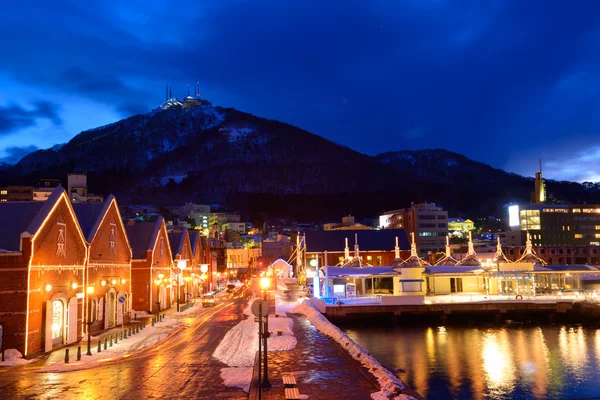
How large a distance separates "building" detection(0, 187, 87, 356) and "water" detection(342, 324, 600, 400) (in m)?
22.2

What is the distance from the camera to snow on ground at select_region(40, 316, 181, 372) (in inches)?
1107

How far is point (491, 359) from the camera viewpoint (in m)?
41.0

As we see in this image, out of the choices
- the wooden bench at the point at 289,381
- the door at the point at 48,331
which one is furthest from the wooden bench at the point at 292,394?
the door at the point at 48,331

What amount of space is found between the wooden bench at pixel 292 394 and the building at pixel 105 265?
22.7 meters

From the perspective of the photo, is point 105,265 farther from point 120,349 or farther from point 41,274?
point 120,349

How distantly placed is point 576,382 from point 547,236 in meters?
168

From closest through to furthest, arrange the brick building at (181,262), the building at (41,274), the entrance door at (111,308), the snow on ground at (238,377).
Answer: the snow on ground at (238,377)
the building at (41,274)
the entrance door at (111,308)
the brick building at (181,262)

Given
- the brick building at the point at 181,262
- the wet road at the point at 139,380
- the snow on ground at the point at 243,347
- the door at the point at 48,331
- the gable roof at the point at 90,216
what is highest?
the gable roof at the point at 90,216

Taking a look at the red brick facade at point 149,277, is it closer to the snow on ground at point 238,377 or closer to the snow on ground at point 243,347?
the snow on ground at point 243,347

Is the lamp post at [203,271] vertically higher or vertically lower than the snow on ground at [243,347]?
higher

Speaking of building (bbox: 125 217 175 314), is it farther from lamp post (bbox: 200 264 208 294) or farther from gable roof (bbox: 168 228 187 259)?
lamp post (bbox: 200 264 208 294)

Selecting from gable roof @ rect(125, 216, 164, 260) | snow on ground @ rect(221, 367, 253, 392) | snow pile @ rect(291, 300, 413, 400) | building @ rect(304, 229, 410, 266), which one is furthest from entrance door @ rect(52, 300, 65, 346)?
building @ rect(304, 229, 410, 266)

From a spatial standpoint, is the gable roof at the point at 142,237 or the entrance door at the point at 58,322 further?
the gable roof at the point at 142,237

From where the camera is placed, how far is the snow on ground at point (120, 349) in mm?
28125
